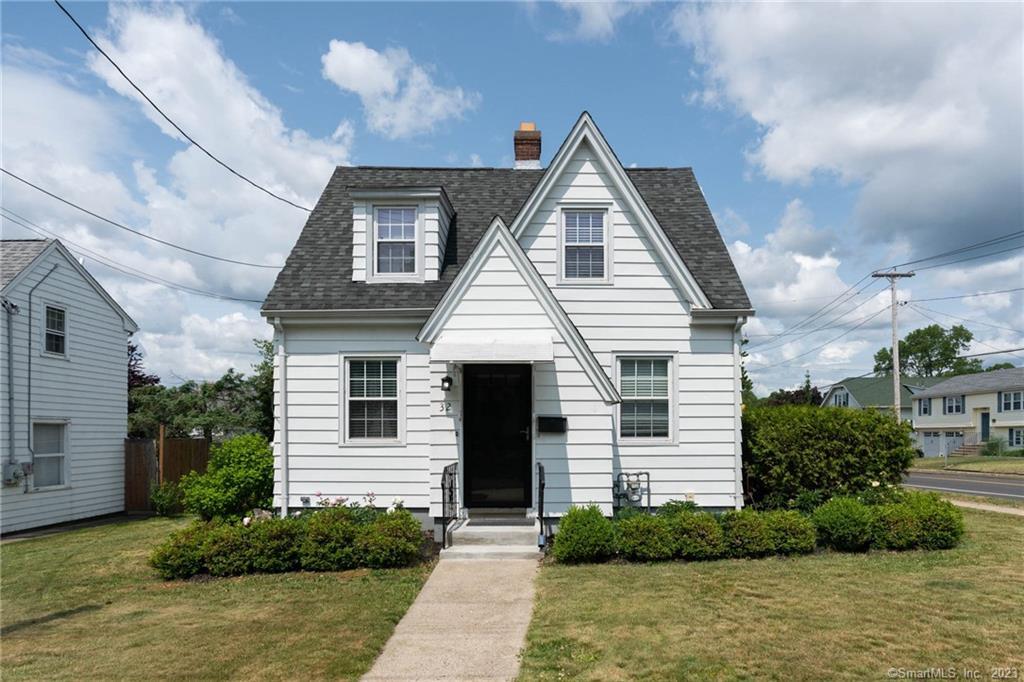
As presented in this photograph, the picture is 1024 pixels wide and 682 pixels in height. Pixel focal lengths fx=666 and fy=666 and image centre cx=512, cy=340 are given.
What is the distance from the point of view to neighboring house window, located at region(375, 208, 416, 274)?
12.5 metres

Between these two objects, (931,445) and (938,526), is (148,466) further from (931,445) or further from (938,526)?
(931,445)

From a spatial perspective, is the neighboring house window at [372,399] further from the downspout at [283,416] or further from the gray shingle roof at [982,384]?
the gray shingle roof at [982,384]

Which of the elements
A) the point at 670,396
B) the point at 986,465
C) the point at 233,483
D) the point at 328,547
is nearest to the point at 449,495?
the point at 328,547

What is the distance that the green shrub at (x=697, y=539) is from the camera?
942cm

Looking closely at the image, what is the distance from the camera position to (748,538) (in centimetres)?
952

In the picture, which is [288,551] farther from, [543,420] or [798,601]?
[798,601]

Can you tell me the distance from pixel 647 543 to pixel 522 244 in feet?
18.3

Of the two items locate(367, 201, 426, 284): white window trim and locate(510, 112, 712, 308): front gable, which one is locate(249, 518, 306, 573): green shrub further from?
locate(510, 112, 712, 308): front gable

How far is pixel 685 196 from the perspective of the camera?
1429 cm

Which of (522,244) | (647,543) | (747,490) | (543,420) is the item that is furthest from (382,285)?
(747,490)

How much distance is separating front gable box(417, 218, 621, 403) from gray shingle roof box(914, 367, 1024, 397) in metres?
49.2

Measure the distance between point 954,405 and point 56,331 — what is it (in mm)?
59772

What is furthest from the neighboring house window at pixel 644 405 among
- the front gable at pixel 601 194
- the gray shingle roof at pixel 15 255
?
the gray shingle roof at pixel 15 255

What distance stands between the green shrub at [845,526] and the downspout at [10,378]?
16698mm
